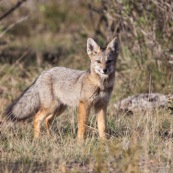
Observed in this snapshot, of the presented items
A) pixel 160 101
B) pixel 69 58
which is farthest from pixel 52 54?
pixel 160 101

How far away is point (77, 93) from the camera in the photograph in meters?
7.52

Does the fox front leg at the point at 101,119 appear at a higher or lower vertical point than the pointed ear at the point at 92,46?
lower

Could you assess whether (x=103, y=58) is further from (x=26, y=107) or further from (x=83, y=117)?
(x=26, y=107)

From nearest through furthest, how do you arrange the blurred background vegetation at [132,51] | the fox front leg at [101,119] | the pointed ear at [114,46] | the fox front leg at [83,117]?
1. the fox front leg at [83,117]
2. the fox front leg at [101,119]
3. the pointed ear at [114,46]
4. the blurred background vegetation at [132,51]

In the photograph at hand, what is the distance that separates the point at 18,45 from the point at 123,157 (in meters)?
10.3

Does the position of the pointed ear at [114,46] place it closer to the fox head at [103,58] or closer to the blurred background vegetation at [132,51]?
the fox head at [103,58]

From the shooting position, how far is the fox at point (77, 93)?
7227mm

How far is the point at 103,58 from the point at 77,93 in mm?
609

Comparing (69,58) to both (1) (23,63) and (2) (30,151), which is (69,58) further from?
(2) (30,151)

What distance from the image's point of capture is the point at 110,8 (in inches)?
391

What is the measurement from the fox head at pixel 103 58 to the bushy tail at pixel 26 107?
0.98 m

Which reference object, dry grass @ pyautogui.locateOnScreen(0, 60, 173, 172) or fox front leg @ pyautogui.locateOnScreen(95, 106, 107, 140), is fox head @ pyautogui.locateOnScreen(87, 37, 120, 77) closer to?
fox front leg @ pyautogui.locateOnScreen(95, 106, 107, 140)

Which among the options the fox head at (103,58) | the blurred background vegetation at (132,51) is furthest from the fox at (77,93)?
the blurred background vegetation at (132,51)

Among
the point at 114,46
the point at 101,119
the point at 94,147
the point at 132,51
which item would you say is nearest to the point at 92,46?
the point at 114,46
